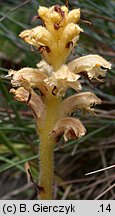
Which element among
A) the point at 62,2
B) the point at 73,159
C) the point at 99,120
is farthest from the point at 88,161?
the point at 62,2

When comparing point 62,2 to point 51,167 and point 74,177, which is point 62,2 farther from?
point 74,177

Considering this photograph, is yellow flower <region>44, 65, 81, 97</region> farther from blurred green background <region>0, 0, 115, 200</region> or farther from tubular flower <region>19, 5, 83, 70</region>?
blurred green background <region>0, 0, 115, 200</region>

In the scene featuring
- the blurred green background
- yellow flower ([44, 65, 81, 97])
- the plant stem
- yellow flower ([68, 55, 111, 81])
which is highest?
the blurred green background

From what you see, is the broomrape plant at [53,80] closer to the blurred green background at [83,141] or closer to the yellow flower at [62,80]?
the yellow flower at [62,80]

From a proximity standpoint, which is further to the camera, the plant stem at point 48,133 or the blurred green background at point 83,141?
the blurred green background at point 83,141

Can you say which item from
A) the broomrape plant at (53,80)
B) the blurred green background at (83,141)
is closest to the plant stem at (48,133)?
the broomrape plant at (53,80)

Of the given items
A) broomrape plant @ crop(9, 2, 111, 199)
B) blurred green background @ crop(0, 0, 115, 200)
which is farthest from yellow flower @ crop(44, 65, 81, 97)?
blurred green background @ crop(0, 0, 115, 200)

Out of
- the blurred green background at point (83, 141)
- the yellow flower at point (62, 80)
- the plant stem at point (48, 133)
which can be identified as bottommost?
the plant stem at point (48, 133)

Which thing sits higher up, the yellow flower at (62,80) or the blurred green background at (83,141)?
the blurred green background at (83,141)
